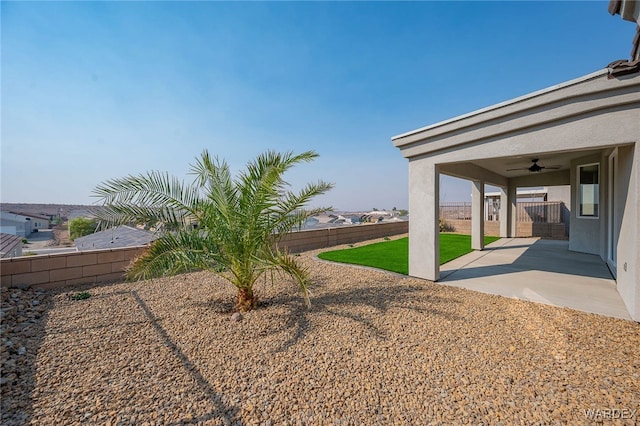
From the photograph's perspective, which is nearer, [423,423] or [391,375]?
[423,423]

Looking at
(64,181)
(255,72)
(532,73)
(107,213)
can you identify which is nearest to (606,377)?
(107,213)

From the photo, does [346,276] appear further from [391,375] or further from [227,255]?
[391,375]

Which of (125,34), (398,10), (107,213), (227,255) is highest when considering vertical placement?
(398,10)

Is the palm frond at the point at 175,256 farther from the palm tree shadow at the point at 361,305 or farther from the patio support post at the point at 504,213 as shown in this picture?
the patio support post at the point at 504,213

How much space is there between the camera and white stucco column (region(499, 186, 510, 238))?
48.2 ft

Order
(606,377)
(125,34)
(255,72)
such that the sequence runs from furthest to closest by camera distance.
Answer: (255,72) → (125,34) → (606,377)

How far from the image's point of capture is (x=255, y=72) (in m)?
11.1

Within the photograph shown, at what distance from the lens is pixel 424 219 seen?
23.1ft

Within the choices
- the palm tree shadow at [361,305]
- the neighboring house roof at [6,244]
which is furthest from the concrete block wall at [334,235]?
the neighboring house roof at [6,244]

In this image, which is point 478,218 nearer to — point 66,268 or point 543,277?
point 543,277

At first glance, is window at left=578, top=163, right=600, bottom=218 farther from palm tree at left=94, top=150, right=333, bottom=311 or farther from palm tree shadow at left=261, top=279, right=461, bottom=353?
palm tree at left=94, top=150, right=333, bottom=311

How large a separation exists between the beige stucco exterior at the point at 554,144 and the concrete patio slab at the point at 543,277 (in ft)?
1.32

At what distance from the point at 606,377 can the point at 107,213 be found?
789cm

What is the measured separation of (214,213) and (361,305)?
3571 mm
